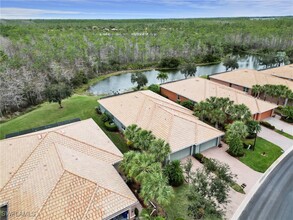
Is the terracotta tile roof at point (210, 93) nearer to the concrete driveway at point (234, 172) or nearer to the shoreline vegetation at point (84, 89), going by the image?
the concrete driveway at point (234, 172)

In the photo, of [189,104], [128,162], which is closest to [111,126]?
[128,162]

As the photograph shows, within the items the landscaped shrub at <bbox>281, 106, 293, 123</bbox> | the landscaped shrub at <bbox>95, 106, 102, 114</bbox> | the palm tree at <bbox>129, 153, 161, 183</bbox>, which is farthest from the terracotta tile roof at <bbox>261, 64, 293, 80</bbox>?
the palm tree at <bbox>129, 153, 161, 183</bbox>

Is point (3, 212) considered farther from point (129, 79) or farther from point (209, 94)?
point (129, 79)

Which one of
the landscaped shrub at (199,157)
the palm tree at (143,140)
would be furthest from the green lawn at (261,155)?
the palm tree at (143,140)

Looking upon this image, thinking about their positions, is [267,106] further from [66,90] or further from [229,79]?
[66,90]

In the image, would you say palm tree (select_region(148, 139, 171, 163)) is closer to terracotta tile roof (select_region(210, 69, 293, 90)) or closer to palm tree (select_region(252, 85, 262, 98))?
palm tree (select_region(252, 85, 262, 98))

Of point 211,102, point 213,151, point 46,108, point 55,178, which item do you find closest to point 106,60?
point 46,108
